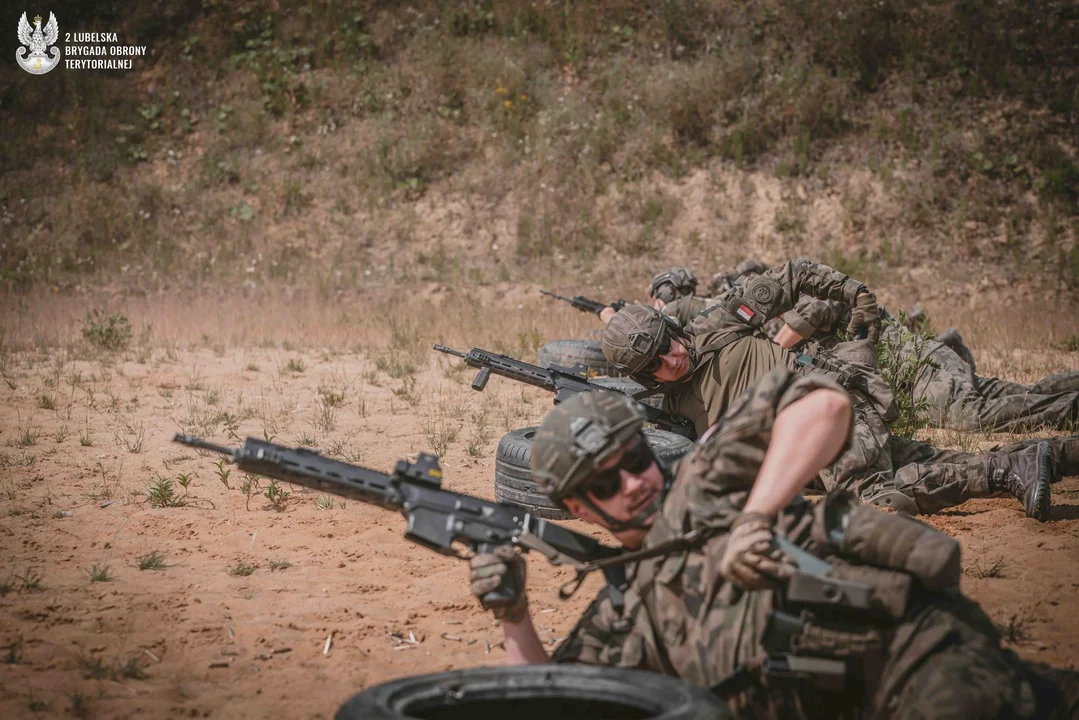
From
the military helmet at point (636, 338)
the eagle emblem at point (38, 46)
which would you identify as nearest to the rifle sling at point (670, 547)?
the military helmet at point (636, 338)

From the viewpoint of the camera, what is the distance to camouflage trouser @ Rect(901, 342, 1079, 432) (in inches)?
313

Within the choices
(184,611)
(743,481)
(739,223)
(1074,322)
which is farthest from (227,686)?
(739,223)

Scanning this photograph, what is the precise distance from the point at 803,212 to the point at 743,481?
15121 millimetres

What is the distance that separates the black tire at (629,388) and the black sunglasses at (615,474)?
330 cm

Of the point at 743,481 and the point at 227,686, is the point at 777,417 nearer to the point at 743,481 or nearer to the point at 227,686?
the point at 743,481

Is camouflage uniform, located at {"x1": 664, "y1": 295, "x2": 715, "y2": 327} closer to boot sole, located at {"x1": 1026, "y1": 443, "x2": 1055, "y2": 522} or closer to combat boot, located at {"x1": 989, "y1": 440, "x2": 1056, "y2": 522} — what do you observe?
combat boot, located at {"x1": 989, "y1": 440, "x2": 1056, "y2": 522}

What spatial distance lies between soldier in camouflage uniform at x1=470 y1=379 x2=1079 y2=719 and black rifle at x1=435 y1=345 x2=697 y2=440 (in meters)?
3.08

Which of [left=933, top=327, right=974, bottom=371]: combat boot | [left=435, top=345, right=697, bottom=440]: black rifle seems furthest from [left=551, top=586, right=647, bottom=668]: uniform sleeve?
[left=933, top=327, right=974, bottom=371]: combat boot

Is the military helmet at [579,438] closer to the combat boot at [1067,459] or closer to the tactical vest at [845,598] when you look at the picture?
the tactical vest at [845,598]

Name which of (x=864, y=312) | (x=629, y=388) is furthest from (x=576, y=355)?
(x=864, y=312)

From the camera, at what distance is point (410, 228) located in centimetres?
1838

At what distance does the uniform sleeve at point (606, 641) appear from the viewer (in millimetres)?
3115

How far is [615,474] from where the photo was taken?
3.11 m

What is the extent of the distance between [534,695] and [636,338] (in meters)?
3.21
